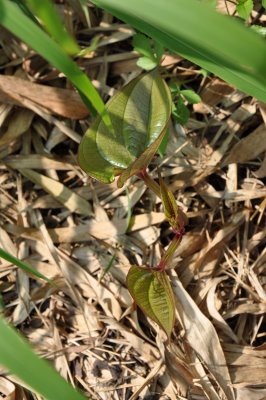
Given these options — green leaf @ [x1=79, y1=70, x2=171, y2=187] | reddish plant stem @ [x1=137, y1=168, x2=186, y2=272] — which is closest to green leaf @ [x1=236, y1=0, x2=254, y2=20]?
green leaf @ [x1=79, y1=70, x2=171, y2=187]

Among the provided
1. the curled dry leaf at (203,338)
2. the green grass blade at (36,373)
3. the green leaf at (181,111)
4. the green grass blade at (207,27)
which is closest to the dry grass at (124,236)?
the curled dry leaf at (203,338)

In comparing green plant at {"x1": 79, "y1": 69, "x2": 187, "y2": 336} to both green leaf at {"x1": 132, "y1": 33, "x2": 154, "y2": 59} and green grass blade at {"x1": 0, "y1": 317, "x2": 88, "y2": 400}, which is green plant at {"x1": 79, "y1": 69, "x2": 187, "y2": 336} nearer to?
green leaf at {"x1": 132, "y1": 33, "x2": 154, "y2": 59}

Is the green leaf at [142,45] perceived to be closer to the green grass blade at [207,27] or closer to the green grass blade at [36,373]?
the green grass blade at [207,27]

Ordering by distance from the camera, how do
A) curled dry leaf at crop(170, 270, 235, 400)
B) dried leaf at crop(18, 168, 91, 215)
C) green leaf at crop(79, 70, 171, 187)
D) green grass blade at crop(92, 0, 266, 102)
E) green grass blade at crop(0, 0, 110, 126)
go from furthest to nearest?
dried leaf at crop(18, 168, 91, 215), curled dry leaf at crop(170, 270, 235, 400), green leaf at crop(79, 70, 171, 187), green grass blade at crop(0, 0, 110, 126), green grass blade at crop(92, 0, 266, 102)

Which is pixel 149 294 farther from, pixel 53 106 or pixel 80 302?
pixel 53 106

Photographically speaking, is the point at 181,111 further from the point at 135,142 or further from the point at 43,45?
the point at 43,45

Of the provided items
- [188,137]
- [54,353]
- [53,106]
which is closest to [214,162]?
[188,137]

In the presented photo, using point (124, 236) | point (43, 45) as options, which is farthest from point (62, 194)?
point (43, 45)
